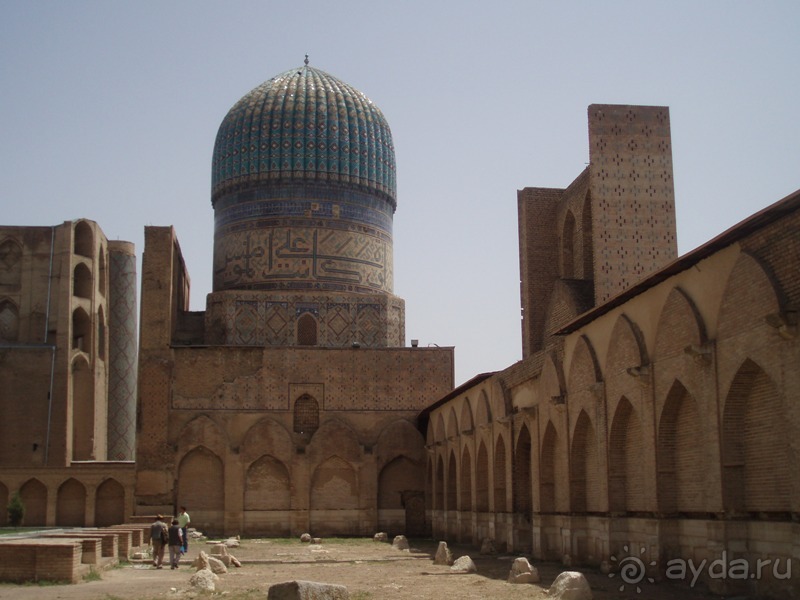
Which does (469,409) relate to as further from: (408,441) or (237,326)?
(237,326)

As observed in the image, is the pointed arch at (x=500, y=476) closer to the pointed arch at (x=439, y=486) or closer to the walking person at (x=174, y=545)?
the walking person at (x=174, y=545)

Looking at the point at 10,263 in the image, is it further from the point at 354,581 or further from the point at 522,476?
the point at 354,581

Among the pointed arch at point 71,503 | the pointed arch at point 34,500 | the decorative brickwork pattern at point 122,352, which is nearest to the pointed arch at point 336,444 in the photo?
the pointed arch at point 71,503

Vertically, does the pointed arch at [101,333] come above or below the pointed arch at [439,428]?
above

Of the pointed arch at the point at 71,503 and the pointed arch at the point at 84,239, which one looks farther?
the pointed arch at the point at 84,239

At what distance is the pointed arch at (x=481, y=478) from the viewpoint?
2375 centimetres

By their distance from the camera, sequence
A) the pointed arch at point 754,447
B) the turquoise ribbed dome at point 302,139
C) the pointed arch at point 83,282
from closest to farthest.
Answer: the pointed arch at point 754,447, the turquoise ribbed dome at point 302,139, the pointed arch at point 83,282

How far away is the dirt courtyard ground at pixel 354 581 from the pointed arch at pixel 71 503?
11.3 m

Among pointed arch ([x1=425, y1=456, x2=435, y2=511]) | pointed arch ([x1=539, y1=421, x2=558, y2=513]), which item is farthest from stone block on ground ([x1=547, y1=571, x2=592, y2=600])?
pointed arch ([x1=425, y1=456, x2=435, y2=511])

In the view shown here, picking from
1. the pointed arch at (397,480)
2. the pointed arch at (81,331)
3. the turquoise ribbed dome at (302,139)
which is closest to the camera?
the pointed arch at (397,480)

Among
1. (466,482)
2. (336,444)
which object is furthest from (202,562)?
(336,444)

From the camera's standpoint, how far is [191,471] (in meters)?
30.1

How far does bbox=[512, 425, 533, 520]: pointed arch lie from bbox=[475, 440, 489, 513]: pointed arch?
2944mm

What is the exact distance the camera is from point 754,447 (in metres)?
11.4
